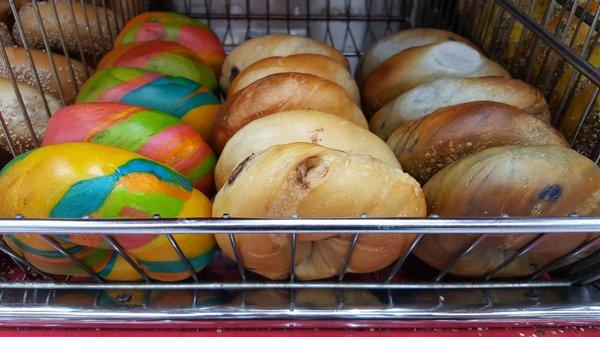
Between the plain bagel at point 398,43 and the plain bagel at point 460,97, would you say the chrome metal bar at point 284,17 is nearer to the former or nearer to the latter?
the plain bagel at point 398,43

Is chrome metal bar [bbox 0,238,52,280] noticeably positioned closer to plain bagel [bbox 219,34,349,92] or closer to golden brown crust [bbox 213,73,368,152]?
golden brown crust [bbox 213,73,368,152]

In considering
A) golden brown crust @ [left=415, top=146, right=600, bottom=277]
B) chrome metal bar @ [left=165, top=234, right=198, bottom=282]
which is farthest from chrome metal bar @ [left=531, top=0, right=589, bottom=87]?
chrome metal bar @ [left=165, top=234, right=198, bottom=282]

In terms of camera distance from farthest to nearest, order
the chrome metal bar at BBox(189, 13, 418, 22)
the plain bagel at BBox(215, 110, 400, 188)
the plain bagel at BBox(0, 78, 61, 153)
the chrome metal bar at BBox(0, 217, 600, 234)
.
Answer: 1. the chrome metal bar at BBox(189, 13, 418, 22)
2. the plain bagel at BBox(0, 78, 61, 153)
3. the plain bagel at BBox(215, 110, 400, 188)
4. the chrome metal bar at BBox(0, 217, 600, 234)

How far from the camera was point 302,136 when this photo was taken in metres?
0.46

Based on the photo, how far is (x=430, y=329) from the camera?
43cm

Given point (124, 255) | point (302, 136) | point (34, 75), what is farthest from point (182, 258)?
point (34, 75)

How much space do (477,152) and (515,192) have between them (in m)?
0.07

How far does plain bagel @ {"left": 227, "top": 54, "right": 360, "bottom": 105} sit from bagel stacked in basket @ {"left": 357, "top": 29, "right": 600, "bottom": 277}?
2.5 inches

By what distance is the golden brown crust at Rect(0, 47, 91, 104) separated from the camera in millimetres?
637

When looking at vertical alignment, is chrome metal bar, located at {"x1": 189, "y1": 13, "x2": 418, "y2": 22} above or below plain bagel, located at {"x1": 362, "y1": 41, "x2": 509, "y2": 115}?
below

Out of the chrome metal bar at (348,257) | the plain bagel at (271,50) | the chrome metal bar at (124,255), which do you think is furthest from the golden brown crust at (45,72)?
A: the chrome metal bar at (348,257)

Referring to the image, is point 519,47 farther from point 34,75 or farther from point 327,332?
point 34,75

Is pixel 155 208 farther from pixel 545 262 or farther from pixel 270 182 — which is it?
pixel 545 262

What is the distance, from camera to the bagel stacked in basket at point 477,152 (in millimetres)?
396
